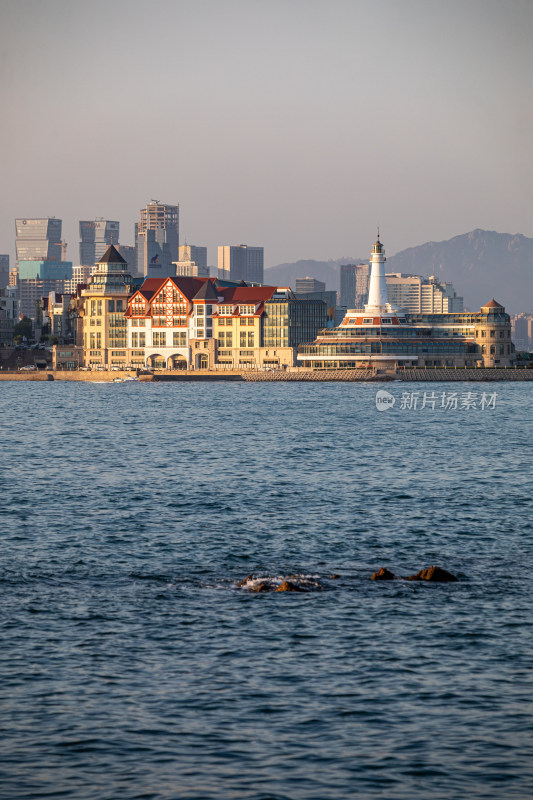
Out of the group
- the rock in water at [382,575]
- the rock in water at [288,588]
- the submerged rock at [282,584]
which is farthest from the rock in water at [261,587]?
the rock in water at [382,575]

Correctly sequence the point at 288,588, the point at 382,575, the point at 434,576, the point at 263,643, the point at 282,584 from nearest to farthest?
1. the point at 263,643
2. the point at 288,588
3. the point at 282,584
4. the point at 434,576
5. the point at 382,575

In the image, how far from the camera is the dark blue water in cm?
2102

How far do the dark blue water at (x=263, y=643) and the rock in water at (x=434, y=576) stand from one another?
1.78 ft

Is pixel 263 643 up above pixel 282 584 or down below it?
below

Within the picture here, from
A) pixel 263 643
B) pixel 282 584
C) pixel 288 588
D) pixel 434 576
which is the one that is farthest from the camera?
pixel 434 576

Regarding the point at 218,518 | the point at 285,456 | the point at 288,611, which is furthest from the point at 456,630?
the point at 285,456

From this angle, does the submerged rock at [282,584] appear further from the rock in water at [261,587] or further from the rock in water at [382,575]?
Answer: the rock in water at [382,575]

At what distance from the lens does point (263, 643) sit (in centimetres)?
2838

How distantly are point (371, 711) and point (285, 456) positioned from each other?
2317 inches

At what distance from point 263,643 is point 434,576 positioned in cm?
904

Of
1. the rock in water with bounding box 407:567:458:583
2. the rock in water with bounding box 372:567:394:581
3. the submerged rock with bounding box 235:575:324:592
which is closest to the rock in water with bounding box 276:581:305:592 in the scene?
the submerged rock with bounding box 235:575:324:592

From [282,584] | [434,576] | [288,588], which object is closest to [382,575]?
[434,576]

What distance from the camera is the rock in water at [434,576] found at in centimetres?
3547

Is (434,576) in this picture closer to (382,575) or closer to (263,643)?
(382,575)
